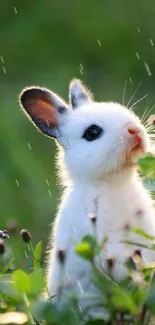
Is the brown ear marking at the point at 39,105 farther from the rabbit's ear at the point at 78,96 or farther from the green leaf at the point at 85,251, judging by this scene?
the green leaf at the point at 85,251

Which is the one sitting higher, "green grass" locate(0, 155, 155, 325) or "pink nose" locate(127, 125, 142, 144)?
"green grass" locate(0, 155, 155, 325)

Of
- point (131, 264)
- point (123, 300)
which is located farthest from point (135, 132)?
point (123, 300)

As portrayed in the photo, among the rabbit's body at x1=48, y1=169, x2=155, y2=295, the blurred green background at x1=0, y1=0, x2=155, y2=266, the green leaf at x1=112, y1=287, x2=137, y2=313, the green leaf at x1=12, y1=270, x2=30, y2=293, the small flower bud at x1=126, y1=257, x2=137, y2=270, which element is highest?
the green leaf at x1=12, y1=270, x2=30, y2=293

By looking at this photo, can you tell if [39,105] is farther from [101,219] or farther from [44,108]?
[101,219]

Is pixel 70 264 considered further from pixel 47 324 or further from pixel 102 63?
pixel 102 63

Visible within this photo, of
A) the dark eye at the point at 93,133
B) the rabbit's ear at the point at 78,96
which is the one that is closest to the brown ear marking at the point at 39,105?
the rabbit's ear at the point at 78,96

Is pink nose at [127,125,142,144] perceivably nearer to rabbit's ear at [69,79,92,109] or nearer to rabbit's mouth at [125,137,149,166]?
rabbit's mouth at [125,137,149,166]

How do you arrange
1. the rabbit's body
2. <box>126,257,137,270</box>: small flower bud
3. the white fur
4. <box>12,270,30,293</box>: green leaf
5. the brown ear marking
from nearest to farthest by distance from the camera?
<box>12,270,30,293</box>: green leaf
<box>126,257,137,270</box>: small flower bud
the rabbit's body
the white fur
the brown ear marking

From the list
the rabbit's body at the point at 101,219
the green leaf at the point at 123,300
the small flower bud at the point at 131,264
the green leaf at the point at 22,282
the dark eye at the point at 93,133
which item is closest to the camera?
the green leaf at the point at 123,300

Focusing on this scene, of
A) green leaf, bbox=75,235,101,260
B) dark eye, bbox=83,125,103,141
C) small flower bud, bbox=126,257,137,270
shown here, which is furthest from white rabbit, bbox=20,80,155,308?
green leaf, bbox=75,235,101,260
